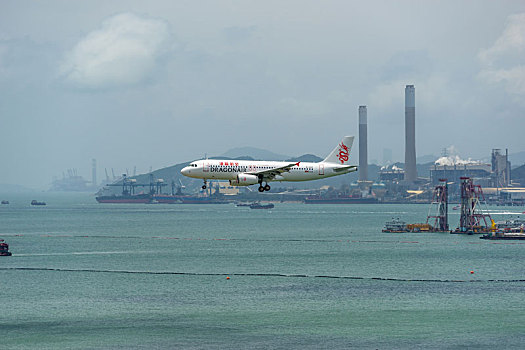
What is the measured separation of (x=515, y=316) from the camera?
140 m

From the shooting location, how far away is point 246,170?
127 metres

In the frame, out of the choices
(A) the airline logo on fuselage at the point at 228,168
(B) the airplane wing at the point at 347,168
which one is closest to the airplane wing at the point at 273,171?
(A) the airline logo on fuselage at the point at 228,168

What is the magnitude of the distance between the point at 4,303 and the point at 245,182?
56.1 m

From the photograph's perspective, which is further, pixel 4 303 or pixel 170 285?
pixel 170 285

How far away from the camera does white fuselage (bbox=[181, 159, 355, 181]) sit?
125062 mm

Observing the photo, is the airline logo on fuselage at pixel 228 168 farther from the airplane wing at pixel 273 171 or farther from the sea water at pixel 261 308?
the sea water at pixel 261 308

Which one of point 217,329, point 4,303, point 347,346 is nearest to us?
point 347,346

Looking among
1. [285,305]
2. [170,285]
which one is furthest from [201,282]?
[285,305]

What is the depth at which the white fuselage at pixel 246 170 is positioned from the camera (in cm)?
12506

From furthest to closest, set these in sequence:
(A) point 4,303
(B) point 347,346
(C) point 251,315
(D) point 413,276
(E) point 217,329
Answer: (D) point 413,276 → (A) point 4,303 → (C) point 251,315 → (E) point 217,329 → (B) point 347,346

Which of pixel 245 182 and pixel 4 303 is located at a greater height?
pixel 245 182

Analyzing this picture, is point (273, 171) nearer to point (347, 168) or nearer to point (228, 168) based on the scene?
point (228, 168)

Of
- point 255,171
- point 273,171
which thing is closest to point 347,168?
point 273,171

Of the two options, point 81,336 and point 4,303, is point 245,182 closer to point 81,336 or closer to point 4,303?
point 81,336
